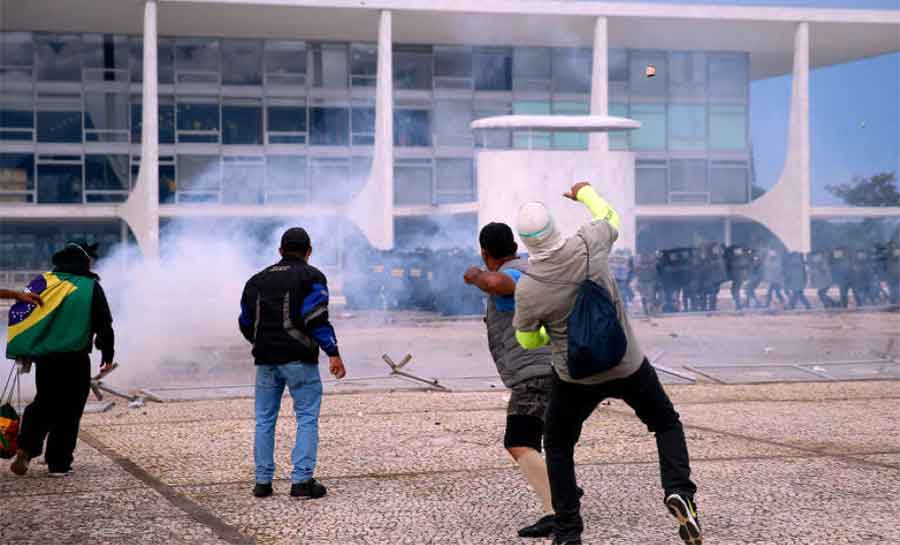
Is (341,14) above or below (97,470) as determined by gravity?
above

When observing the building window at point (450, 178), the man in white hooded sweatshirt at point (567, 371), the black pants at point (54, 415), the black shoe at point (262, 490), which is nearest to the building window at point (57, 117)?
the building window at point (450, 178)

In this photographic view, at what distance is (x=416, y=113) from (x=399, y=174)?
213 cm

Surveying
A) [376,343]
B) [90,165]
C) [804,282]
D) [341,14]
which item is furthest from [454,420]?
[90,165]

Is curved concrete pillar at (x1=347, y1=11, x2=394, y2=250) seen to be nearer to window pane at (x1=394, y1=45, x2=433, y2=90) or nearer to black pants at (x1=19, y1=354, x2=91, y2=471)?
window pane at (x1=394, y1=45, x2=433, y2=90)

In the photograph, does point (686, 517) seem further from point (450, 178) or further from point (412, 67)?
point (412, 67)

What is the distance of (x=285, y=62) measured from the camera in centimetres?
3734

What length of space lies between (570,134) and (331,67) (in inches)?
344

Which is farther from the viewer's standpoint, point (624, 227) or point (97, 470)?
point (624, 227)

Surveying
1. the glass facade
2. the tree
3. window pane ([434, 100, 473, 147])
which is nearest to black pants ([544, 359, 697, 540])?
the glass facade

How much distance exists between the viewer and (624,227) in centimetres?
3058

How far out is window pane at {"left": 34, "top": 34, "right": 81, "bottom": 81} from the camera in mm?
35875

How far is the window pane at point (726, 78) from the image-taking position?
39406 millimetres

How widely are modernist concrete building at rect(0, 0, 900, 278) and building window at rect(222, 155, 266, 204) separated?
0.24ft

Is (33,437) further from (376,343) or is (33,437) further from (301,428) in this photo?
(376,343)
